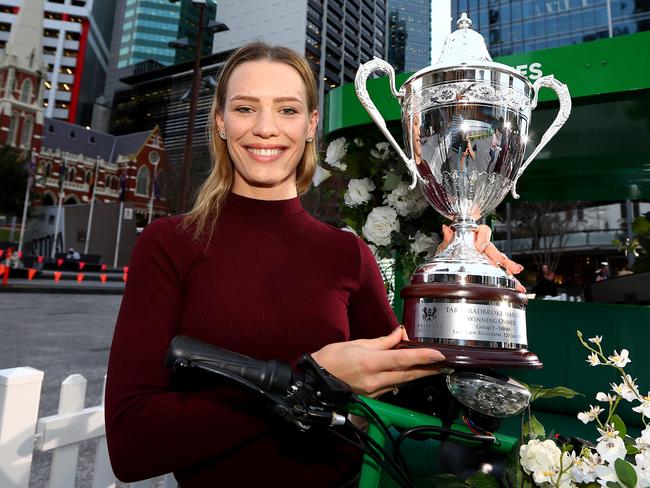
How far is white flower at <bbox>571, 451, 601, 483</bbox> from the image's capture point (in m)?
0.71

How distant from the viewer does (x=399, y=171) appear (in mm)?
2707

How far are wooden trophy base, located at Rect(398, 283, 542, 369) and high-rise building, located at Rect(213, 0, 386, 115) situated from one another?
78.4 m

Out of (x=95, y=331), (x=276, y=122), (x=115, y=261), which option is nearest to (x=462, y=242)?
(x=276, y=122)

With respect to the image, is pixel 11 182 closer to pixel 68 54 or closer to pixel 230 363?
pixel 230 363

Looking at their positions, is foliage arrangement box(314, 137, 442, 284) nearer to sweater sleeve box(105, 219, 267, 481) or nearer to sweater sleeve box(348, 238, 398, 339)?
sweater sleeve box(348, 238, 398, 339)

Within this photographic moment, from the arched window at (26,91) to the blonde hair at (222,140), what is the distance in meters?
59.2

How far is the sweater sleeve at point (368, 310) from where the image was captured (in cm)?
143

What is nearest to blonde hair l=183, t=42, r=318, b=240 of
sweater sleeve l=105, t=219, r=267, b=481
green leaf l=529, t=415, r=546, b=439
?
sweater sleeve l=105, t=219, r=267, b=481

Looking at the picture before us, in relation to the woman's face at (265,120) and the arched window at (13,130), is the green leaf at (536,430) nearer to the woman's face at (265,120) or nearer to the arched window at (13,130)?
the woman's face at (265,120)

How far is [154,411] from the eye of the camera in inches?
36.4

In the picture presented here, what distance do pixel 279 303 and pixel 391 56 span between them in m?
130

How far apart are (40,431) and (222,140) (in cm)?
167

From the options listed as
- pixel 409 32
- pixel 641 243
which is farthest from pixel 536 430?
pixel 409 32

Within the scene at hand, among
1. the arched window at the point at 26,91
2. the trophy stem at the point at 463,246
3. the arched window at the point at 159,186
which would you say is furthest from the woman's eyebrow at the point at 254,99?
the arched window at the point at 26,91
